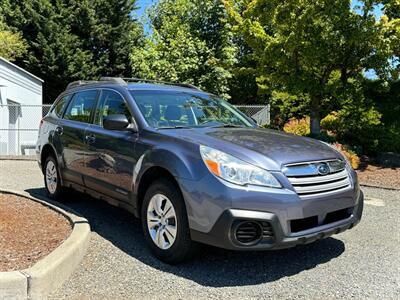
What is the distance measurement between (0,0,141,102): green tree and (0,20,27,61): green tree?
566 mm

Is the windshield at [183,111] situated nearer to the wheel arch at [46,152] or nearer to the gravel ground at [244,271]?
the gravel ground at [244,271]

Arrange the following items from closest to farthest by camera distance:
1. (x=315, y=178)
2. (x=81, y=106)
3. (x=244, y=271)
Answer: (x=315, y=178), (x=244, y=271), (x=81, y=106)

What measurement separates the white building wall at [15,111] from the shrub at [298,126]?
29.8ft

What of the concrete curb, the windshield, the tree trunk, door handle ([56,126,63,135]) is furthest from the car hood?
the tree trunk

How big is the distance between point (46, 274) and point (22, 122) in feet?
49.1

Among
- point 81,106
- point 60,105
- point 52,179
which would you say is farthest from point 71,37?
point 81,106

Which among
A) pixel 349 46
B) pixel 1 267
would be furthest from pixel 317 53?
pixel 1 267

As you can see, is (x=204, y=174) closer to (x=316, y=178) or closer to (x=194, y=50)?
(x=316, y=178)

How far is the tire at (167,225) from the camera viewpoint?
13.6ft

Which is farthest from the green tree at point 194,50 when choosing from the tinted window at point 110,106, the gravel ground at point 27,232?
the gravel ground at point 27,232

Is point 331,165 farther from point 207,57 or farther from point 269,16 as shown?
point 207,57

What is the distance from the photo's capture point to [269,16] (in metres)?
11.9

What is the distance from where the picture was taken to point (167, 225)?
434cm

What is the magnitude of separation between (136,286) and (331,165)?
6.94 ft
